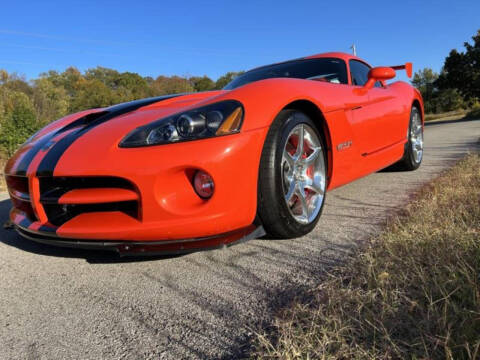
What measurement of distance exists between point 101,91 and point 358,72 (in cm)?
3773

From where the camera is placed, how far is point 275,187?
186 cm

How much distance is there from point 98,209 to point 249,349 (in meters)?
1.11

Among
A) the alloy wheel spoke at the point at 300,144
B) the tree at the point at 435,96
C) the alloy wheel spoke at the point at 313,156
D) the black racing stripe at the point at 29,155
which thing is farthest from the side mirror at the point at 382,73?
the tree at the point at 435,96

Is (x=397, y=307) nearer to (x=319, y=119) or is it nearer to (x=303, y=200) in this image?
(x=303, y=200)

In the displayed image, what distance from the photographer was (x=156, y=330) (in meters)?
1.31

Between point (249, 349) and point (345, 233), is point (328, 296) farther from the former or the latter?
point (345, 233)

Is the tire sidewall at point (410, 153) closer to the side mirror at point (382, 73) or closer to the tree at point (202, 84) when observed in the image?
the side mirror at point (382, 73)

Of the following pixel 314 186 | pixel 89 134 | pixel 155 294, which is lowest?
pixel 155 294

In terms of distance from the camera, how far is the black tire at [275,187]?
184 centimetres

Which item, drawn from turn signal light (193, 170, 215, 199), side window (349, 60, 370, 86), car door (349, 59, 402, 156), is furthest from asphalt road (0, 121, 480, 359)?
side window (349, 60, 370, 86)

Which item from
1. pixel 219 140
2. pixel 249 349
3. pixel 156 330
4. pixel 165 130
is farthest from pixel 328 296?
pixel 165 130

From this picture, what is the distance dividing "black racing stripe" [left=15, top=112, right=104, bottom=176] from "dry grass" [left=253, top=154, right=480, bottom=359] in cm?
171

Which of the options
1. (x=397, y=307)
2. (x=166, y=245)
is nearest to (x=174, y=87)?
(x=166, y=245)

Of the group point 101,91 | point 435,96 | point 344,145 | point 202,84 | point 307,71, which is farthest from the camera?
point 435,96
